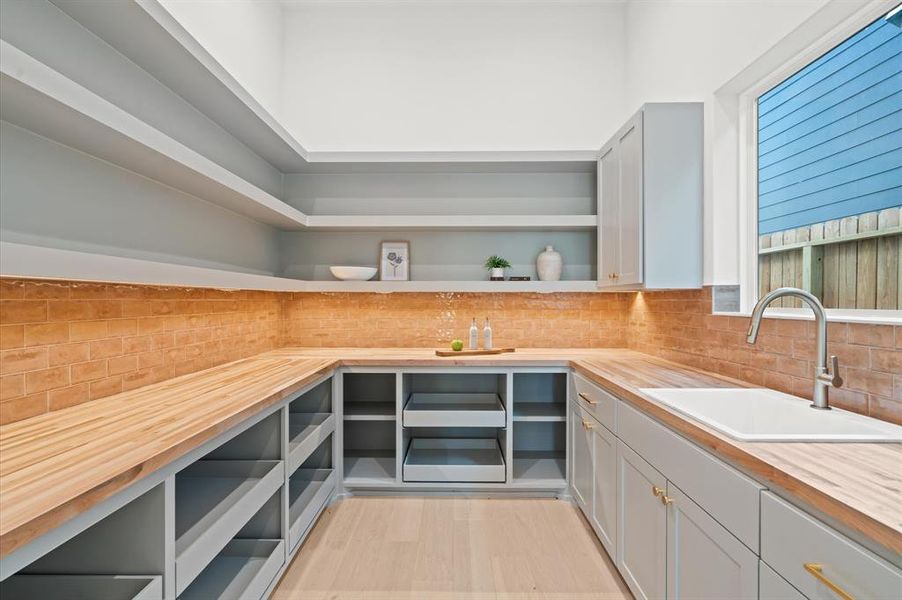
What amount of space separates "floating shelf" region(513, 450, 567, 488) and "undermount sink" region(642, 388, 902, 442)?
4.00 ft

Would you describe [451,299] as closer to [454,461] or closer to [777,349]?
[454,461]

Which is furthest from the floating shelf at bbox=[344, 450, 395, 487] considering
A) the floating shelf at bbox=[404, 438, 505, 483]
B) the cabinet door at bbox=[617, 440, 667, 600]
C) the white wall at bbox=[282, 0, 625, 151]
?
the white wall at bbox=[282, 0, 625, 151]

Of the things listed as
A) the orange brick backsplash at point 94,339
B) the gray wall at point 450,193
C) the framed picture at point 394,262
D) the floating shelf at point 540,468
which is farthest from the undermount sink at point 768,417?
the orange brick backsplash at point 94,339

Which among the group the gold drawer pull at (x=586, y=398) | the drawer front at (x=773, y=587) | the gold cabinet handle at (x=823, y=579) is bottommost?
Result: the drawer front at (x=773, y=587)

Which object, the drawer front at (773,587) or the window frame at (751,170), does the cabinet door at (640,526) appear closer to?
the drawer front at (773,587)

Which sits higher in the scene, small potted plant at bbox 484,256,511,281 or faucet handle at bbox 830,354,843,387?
small potted plant at bbox 484,256,511,281

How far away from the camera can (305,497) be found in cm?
224

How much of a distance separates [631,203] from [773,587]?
188 cm

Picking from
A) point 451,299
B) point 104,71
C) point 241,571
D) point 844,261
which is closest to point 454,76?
point 451,299

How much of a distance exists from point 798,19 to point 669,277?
3.78 feet

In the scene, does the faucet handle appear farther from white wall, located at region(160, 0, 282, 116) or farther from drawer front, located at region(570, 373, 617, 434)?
white wall, located at region(160, 0, 282, 116)

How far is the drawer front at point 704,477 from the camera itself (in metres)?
1.03

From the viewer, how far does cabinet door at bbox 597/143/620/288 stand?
102 inches

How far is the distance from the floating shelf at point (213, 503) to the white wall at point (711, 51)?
230 centimetres
